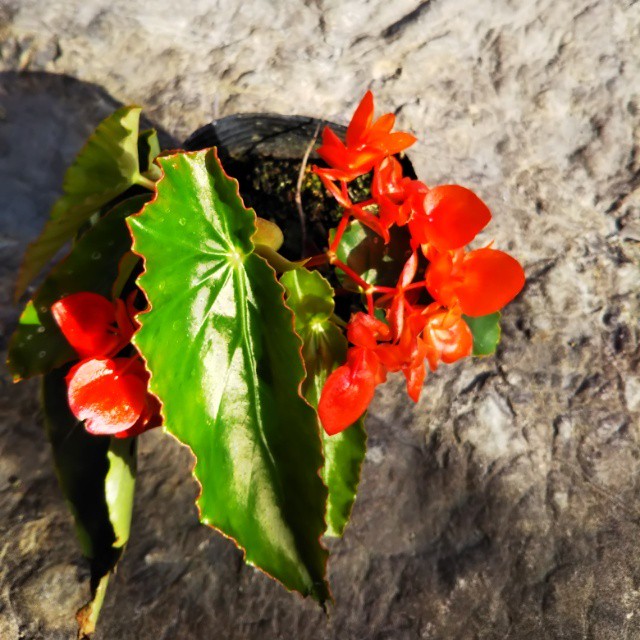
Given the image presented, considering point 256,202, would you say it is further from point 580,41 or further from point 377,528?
point 580,41

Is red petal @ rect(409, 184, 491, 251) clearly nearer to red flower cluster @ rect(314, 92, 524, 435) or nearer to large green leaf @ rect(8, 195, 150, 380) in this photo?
red flower cluster @ rect(314, 92, 524, 435)

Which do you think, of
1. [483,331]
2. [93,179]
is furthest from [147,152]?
[483,331]

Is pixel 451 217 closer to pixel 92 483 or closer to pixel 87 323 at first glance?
pixel 87 323

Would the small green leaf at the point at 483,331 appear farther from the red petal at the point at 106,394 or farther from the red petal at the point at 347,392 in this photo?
the red petal at the point at 106,394

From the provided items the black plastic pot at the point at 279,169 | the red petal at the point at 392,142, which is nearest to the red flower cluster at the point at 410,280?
the red petal at the point at 392,142

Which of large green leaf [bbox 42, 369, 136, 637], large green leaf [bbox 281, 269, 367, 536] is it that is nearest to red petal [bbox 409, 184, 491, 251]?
large green leaf [bbox 281, 269, 367, 536]

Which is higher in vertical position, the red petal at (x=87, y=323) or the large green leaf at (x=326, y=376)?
the red petal at (x=87, y=323)
